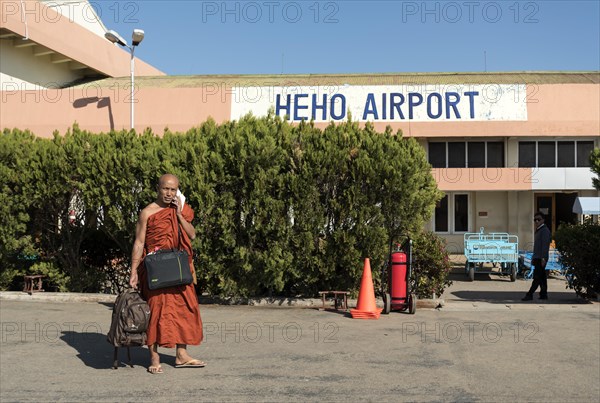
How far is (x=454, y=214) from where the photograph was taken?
2842 centimetres

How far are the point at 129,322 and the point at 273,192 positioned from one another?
15.8 feet

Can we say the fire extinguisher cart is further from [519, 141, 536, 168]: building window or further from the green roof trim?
[519, 141, 536, 168]: building window

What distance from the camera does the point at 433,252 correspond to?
10750mm

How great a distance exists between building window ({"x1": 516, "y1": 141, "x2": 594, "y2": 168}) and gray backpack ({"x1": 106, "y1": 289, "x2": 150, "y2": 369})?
24.1m

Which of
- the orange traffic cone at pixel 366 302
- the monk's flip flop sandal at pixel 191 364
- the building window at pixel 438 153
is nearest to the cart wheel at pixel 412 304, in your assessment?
the orange traffic cone at pixel 366 302

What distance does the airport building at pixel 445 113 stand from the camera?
26.2 m

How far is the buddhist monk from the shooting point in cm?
610

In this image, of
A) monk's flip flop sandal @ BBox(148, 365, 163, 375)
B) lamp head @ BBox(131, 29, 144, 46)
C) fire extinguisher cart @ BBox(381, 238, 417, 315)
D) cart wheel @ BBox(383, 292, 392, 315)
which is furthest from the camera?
lamp head @ BBox(131, 29, 144, 46)

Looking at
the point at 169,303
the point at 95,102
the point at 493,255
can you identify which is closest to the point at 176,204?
the point at 169,303

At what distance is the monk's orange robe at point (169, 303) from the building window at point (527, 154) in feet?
77.7

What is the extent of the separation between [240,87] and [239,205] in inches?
705

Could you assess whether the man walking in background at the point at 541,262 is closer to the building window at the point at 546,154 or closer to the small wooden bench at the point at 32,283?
the small wooden bench at the point at 32,283

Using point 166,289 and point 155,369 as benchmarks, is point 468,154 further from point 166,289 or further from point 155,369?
point 155,369

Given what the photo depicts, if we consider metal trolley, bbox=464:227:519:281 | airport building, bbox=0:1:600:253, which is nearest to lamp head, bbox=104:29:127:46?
airport building, bbox=0:1:600:253
